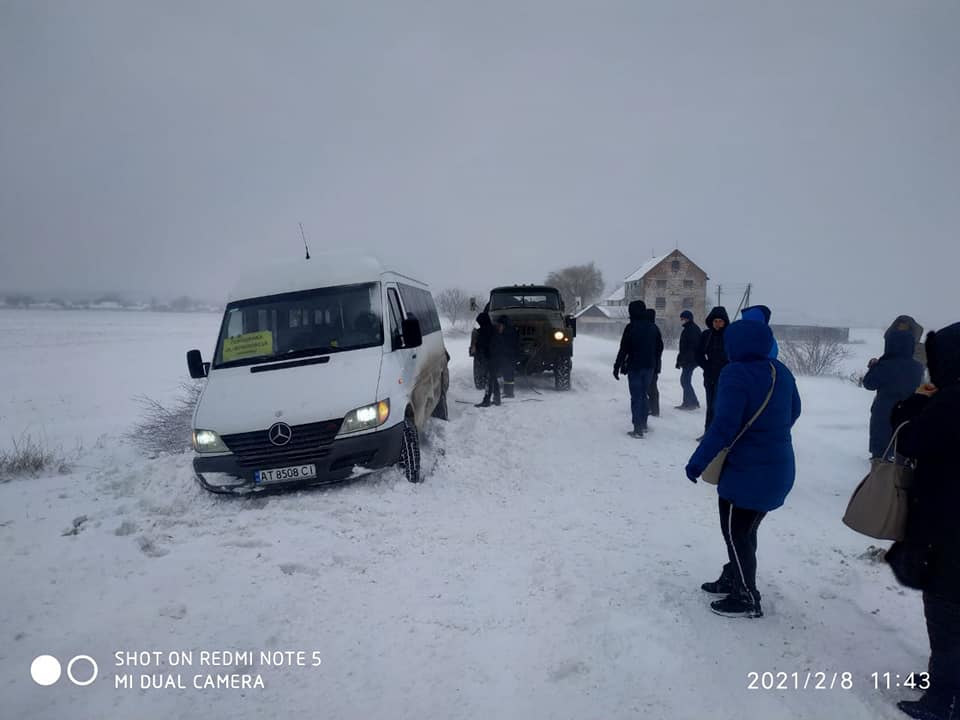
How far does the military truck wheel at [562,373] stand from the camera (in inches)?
424

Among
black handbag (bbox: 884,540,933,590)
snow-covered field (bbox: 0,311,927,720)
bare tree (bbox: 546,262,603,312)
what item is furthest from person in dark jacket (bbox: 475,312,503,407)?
bare tree (bbox: 546,262,603,312)

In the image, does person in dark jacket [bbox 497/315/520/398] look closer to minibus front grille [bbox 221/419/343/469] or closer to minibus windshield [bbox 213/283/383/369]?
minibus windshield [bbox 213/283/383/369]

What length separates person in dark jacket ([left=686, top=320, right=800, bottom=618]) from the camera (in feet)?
8.97

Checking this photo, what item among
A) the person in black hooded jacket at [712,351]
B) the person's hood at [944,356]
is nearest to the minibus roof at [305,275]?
the person in black hooded jacket at [712,351]

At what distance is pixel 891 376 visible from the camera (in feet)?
17.5

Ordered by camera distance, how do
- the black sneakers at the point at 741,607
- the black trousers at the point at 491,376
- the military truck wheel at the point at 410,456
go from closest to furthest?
1. the black sneakers at the point at 741,607
2. the military truck wheel at the point at 410,456
3. the black trousers at the point at 491,376

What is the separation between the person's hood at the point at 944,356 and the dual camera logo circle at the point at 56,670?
4422mm

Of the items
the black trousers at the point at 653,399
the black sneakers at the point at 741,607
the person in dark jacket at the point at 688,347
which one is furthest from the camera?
the black trousers at the point at 653,399

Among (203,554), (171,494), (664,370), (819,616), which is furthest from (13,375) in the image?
(819,616)

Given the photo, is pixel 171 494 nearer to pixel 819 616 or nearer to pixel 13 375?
pixel 819 616

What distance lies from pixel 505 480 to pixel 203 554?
3131 millimetres

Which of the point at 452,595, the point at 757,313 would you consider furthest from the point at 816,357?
the point at 452,595

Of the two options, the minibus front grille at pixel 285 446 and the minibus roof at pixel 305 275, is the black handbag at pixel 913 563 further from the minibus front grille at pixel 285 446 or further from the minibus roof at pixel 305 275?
the minibus roof at pixel 305 275

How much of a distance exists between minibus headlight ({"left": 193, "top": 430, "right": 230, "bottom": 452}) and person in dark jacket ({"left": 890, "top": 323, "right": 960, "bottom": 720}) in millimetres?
5017
